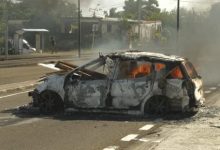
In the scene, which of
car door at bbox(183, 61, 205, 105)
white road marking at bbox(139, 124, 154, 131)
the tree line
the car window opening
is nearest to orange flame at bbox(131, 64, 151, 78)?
the car window opening

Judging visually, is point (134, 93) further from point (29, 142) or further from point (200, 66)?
point (200, 66)

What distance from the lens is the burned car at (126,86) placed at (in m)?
12.5

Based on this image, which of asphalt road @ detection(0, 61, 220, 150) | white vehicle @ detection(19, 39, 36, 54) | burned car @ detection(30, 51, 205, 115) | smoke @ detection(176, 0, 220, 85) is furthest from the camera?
white vehicle @ detection(19, 39, 36, 54)

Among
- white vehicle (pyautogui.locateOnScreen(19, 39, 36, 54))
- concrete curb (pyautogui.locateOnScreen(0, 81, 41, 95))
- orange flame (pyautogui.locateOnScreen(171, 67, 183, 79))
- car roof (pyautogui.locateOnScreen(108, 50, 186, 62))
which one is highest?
car roof (pyautogui.locateOnScreen(108, 50, 186, 62))

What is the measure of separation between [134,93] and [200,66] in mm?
18774

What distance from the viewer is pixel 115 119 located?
12.2 meters

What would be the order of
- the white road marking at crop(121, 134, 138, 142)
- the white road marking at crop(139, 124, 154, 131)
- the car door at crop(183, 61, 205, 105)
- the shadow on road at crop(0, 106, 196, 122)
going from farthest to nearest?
the car door at crop(183, 61, 205, 105) → the shadow on road at crop(0, 106, 196, 122) → the white road marking at crop(139, 124, 154, 131) → the white road marking at crop(121, 134, 138, 142)

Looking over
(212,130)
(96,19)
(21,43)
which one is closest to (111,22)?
(96,19)

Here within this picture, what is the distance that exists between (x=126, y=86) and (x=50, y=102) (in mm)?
1840

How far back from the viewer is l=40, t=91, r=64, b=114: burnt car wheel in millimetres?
13047

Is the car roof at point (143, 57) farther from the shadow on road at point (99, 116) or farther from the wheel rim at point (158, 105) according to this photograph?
the shadow on road at point (99, 116)

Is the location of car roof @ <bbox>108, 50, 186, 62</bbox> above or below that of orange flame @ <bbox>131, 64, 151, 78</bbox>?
above

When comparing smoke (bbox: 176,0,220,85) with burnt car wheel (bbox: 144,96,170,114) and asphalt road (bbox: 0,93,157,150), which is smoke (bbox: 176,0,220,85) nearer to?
burnt car wheel (bbox: 144,96,170,114)

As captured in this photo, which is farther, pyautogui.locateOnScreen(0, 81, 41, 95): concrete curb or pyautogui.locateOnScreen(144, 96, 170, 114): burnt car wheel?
pyautogui.locateOnScreen(0, 81, 41, 95): concrete curb
